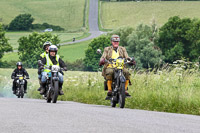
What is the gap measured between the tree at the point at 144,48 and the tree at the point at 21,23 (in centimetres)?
4341

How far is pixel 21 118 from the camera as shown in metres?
8.34

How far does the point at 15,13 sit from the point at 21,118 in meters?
145

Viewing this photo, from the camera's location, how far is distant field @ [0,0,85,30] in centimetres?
14588

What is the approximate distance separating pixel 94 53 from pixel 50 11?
44541 millimetres

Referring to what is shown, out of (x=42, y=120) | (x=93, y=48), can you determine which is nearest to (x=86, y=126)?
(x=42, y=120)

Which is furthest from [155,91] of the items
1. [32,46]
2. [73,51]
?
[32,46]

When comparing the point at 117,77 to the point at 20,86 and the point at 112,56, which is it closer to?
the point at 112,56

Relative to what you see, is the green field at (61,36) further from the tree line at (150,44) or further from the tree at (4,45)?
the tree at (4,45)

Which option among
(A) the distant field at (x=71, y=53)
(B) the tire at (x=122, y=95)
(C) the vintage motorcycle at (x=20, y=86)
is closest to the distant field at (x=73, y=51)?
(A) the distant field at (x=71, y=53)

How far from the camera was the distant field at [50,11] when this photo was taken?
14588 centimetres

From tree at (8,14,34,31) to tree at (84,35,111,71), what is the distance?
28.4m

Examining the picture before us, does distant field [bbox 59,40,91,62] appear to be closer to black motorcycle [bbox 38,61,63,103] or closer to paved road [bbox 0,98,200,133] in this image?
black motorcycle [bbox 38,61,63,103]

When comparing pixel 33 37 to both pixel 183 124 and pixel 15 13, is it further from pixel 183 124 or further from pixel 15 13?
pixel 183 124

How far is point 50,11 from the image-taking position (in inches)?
6078
